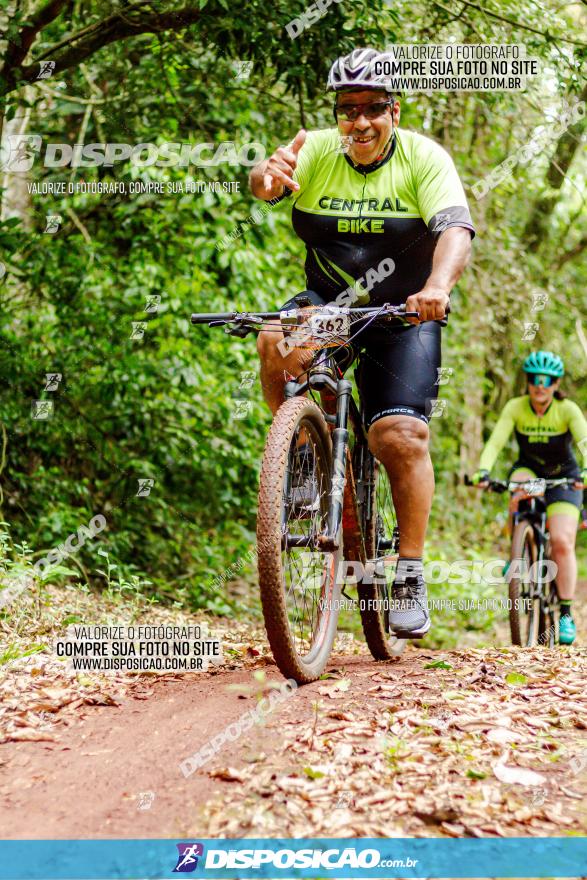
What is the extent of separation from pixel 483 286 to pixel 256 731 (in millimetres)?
9826

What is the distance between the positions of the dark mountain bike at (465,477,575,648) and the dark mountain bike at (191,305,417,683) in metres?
3.20

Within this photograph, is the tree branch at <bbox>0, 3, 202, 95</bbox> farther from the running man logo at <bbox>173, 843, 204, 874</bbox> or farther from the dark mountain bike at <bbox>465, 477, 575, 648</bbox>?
the running man logo at <bbox>173, 843, 204, 874</bbox>

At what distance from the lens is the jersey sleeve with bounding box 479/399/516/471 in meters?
7.56

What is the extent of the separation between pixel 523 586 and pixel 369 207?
13.6ft

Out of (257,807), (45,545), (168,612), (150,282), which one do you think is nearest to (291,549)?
(257,807)

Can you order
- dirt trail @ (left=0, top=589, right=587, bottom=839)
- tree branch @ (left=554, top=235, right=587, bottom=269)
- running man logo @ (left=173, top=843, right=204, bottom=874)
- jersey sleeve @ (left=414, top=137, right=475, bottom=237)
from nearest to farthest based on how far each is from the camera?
running man logo @ (left=173, top=843, right=204, bottom=874) → dirt trail @ (left=0, top=589, right=587, bottom=839) → jersey sleeve @ (left=414, top=137, right=475, bottom=237) → tree branch @ (left=554, top=235, right=587, bottom=269)

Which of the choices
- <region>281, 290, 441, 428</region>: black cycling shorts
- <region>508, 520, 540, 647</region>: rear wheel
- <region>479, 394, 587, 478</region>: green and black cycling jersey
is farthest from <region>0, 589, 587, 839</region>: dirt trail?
<region>479, 394, 587, 478</region>: green and black cycling jersey

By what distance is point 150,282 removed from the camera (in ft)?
24.4

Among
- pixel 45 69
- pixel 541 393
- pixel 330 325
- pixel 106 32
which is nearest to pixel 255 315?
pixel 330 325

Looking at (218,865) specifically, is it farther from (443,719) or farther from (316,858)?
(443,719)

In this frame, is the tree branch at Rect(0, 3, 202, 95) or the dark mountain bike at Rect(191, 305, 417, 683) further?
the tree branch at Rect(0, 3, 202, 95)

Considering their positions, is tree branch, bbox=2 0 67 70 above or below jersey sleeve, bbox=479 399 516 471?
above

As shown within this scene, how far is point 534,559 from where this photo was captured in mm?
7488

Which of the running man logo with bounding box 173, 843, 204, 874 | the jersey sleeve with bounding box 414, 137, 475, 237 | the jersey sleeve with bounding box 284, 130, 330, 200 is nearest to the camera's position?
the running man logo with bounding box 173, 843, 204, 874
